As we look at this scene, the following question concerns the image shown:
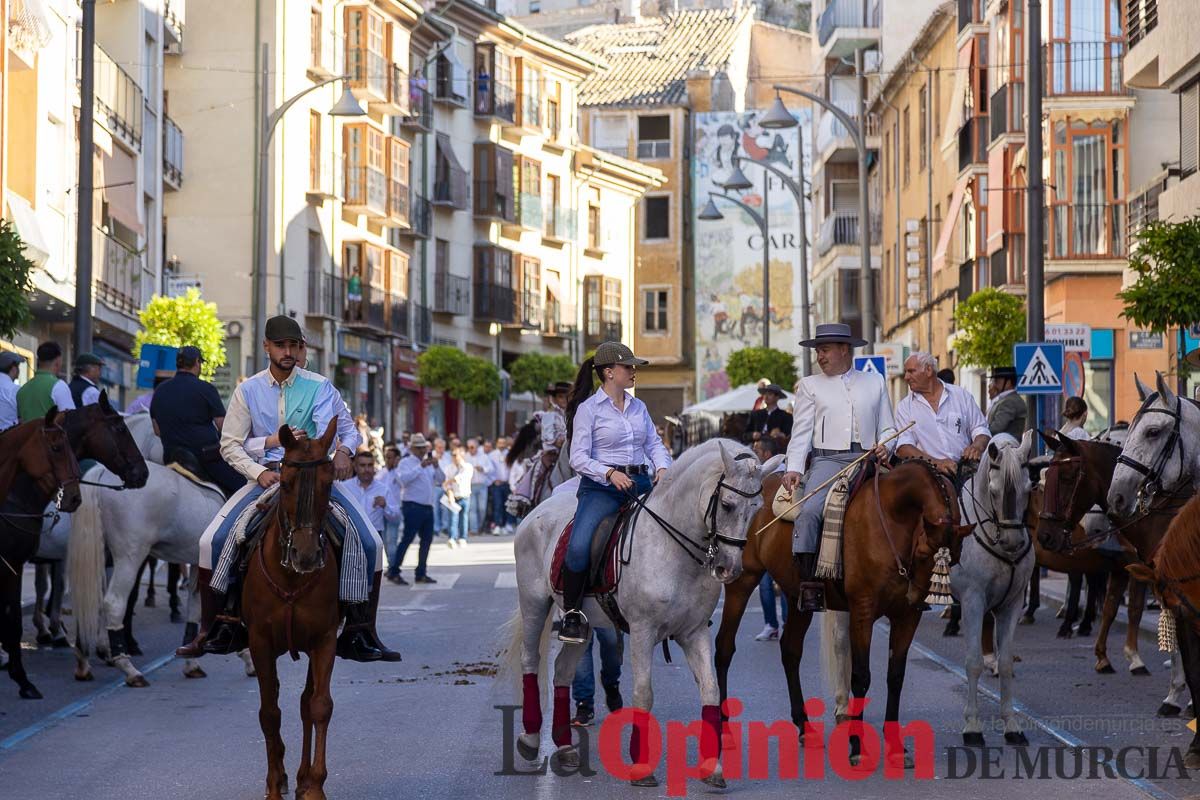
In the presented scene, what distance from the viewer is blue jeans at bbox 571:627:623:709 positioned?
41.7ft

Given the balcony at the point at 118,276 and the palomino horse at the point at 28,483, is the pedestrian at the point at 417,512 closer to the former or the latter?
the balcony at the point at 118,276

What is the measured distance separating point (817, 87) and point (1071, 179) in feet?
106

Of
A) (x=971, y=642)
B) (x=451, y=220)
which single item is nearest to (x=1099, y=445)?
(x=971, y=642)

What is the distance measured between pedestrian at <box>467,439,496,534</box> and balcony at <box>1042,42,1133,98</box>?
52.3 feet

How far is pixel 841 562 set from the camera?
38.2ft

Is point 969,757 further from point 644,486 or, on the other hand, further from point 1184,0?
point 1184,0

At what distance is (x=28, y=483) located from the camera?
15.0m

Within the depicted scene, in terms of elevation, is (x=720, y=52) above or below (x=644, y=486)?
above

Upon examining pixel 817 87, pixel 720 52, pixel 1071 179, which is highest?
pixel 720 52

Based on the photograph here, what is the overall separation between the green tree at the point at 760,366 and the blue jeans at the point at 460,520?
24.8 meters

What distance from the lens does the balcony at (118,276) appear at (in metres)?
37.4

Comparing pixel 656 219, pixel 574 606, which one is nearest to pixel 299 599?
pixel 574 606

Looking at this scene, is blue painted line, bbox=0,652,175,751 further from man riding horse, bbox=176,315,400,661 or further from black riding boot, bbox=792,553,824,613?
black riding boot, bbox=792,553,824,613

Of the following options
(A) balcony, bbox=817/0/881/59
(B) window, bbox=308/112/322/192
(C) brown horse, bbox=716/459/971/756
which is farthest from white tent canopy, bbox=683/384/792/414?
(C) brown horse, bbox=716/459/971/756
